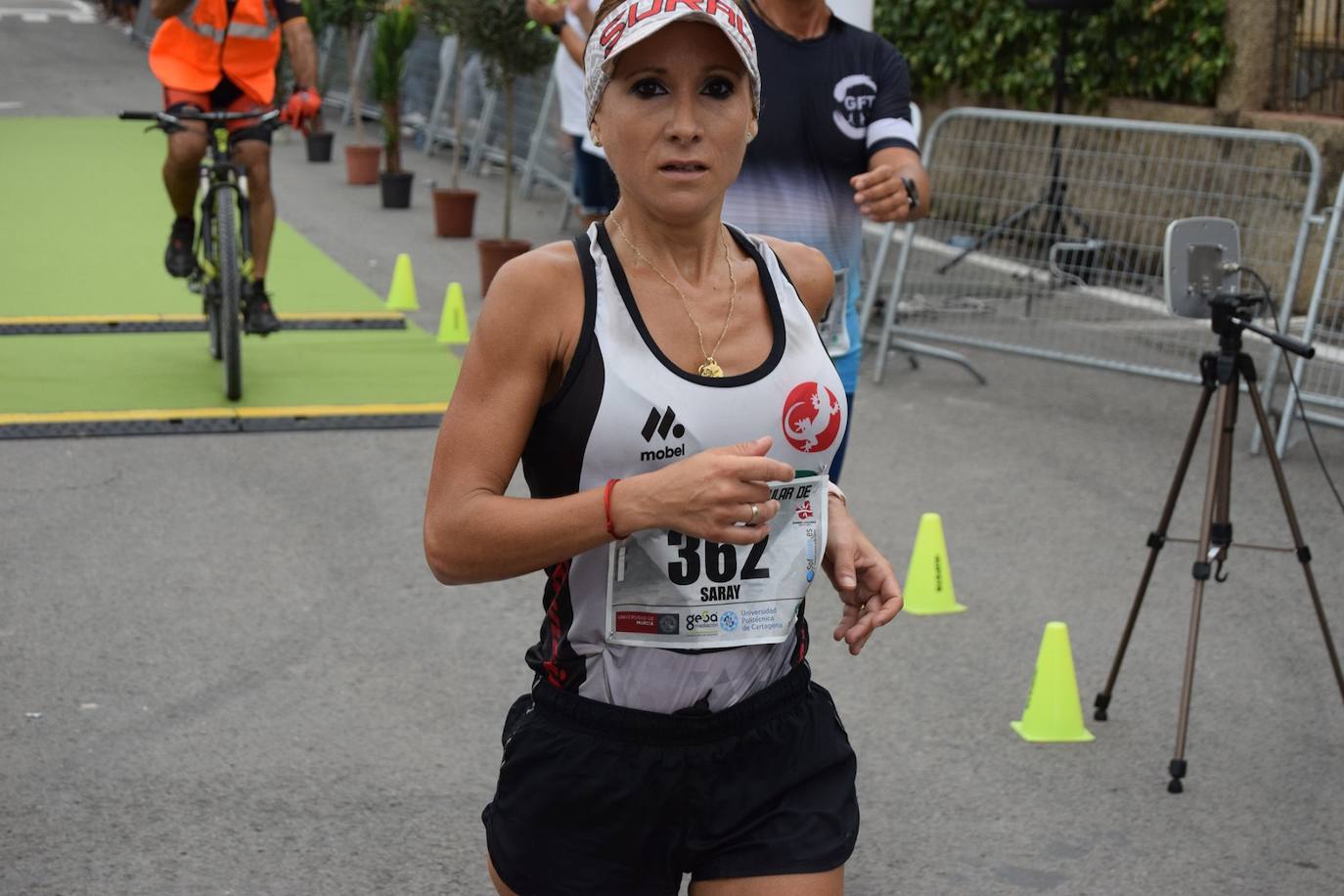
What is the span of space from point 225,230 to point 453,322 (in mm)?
2421

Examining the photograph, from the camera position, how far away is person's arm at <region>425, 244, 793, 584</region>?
2465 millimetres

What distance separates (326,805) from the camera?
4609mm

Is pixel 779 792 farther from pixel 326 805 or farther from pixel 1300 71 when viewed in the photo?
pixel 1300 71

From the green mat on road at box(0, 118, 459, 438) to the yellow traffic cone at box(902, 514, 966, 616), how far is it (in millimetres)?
3107

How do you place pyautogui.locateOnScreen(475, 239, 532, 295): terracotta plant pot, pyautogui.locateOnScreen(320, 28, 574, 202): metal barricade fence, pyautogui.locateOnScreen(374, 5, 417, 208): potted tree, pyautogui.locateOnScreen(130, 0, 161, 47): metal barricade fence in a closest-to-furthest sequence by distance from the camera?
1. pyautogui.locateOnScreen(475, 239, 532, 295): terracotta plant pot
2. pyautogui.locateOnScreen(374, 5, 417, 208): potted tree
3. pyautogui.locateOnScreen(320, 28, 574, 202): metal barricade fence
4. pyautogui.locateOnScreen(130, 0, 161, 47): metal barricade fence

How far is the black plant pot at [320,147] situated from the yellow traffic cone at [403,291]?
8184 millimetres

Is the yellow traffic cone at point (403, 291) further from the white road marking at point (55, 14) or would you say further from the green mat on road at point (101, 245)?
the white road marking at point (55, 14)

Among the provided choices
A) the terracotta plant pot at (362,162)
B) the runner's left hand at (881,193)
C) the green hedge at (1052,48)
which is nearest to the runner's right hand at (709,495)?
the runner's left hand at (881,193)

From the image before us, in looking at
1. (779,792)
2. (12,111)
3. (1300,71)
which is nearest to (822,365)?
(779,792)

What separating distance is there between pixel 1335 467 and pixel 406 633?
15.6 ft

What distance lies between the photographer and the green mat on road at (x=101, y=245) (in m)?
11.5

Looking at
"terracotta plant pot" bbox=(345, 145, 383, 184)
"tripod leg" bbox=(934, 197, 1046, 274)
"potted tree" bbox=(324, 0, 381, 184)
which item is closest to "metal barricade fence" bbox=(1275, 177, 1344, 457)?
"tripod leg" bbox=(934, 197, 1046, 274)

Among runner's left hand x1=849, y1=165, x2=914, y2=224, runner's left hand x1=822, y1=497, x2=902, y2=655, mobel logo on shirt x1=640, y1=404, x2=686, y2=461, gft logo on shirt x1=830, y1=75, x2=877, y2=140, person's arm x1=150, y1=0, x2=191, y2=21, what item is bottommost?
runner's left hand x1=822, y1=497, x2=902, y2=655

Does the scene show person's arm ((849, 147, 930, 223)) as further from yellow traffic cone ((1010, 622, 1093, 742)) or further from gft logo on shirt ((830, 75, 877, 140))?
yellow traffic cone ((1010, 622, 1093, 742))
